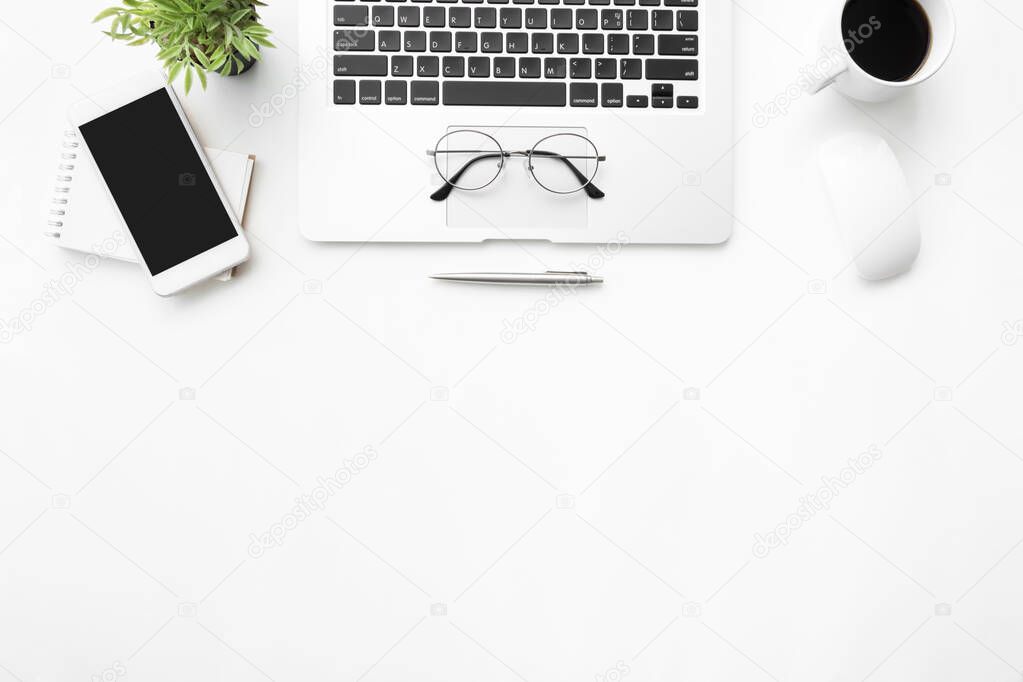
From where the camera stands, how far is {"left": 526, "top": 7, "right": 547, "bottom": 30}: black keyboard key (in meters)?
0.69

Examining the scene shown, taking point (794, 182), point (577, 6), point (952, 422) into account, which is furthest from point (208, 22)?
point (952, 422)

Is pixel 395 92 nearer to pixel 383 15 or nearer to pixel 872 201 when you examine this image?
pixel 383 15

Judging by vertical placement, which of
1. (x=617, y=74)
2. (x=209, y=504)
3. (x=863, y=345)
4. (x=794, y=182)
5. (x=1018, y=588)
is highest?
(x=617, y=74)

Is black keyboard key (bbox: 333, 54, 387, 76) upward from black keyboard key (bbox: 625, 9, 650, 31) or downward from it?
downward

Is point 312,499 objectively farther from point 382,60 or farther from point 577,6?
point 577,6

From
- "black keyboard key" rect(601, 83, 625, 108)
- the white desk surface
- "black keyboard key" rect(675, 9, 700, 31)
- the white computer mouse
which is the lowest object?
the white desk surface

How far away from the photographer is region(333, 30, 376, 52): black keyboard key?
68 centimetres

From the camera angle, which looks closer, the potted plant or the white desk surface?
the potted plant

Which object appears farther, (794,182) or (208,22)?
(794,182)

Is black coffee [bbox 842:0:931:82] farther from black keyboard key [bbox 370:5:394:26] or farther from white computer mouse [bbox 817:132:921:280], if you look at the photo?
black keyboard key [bbox 370:5:394:26]

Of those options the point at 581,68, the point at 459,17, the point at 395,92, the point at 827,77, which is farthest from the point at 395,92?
the point at 827,77

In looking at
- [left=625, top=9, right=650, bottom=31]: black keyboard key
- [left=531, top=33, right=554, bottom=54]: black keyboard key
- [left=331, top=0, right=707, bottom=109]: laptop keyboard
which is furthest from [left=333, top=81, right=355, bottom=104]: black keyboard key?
[left=625, top=9, right=650, bottom=31]: black keyboard key

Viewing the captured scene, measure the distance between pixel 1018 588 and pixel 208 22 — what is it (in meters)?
1.12

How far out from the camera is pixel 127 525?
28.2 inches
